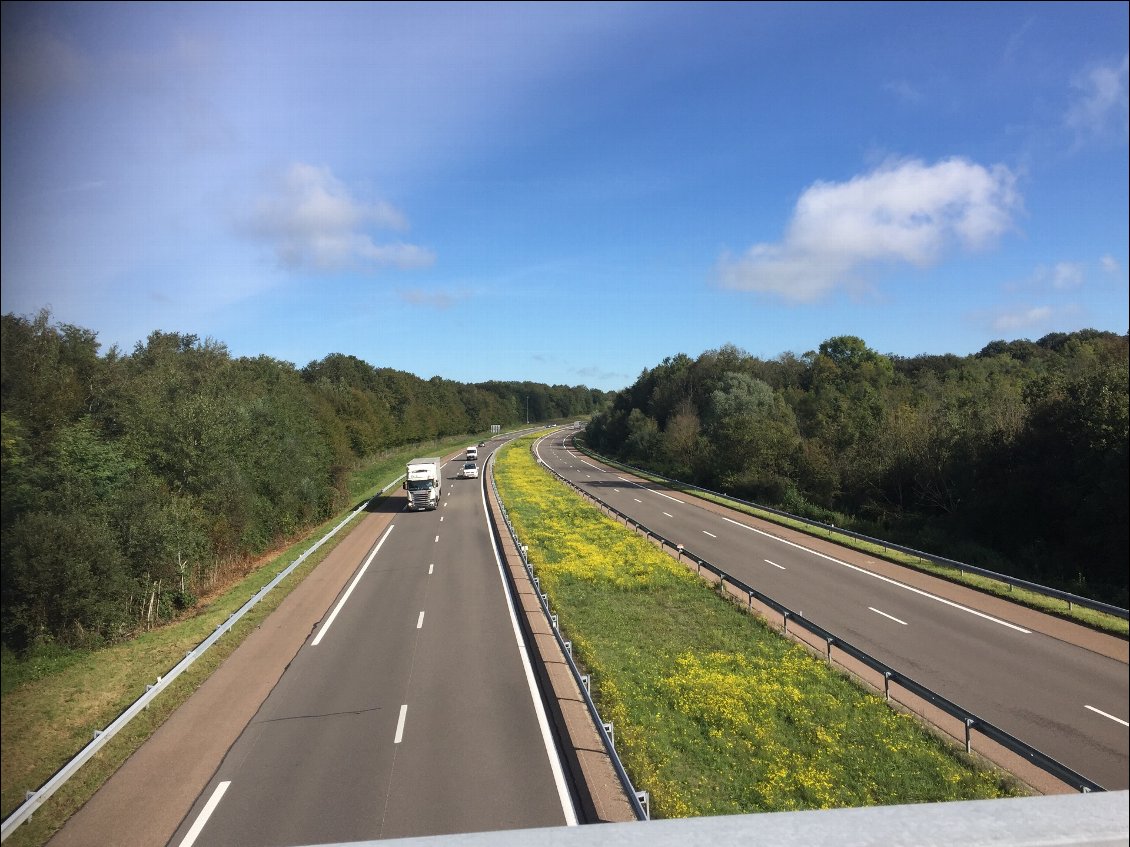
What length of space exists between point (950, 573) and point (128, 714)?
1035cm

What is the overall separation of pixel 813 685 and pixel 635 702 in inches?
89.3

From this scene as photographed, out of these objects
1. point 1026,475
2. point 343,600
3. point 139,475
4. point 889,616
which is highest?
point 1026,475

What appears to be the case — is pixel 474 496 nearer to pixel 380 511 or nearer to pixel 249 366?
pixel 380 511

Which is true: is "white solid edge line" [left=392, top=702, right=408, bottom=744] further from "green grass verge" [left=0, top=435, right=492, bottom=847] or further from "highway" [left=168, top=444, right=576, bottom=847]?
"green grass verge" [left=0, top=435, right=492, bottom=847]

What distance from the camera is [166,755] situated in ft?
26.0

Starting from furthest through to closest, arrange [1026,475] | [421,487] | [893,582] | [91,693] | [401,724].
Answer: [421,487], [893,582], [401,724], [91,693], [1026,475]

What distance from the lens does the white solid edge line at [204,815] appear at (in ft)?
17.7

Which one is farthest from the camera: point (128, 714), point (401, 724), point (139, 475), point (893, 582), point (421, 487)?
point (421, 487)

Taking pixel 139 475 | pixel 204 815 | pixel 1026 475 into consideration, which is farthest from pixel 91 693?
pixel 139 475

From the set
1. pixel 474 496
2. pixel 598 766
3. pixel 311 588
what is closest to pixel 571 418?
pixel 474 496

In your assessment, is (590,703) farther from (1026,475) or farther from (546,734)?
(1026,475)

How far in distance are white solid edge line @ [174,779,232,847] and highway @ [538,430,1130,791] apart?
6.03 meters

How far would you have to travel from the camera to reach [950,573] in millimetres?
7344

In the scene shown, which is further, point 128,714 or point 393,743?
point 128,714
